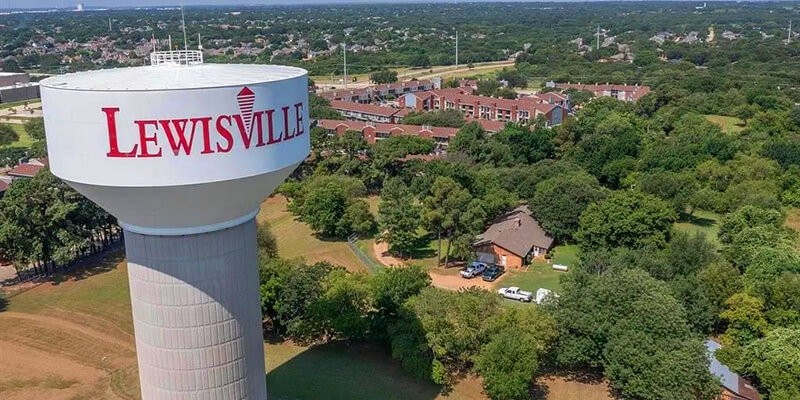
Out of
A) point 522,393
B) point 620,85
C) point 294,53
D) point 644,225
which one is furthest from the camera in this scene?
point 294,53

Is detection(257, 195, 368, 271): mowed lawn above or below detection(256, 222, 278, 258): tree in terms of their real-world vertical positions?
below

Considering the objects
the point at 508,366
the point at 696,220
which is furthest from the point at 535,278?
the point at 696,220

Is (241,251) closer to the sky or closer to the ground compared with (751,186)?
closer to the sky

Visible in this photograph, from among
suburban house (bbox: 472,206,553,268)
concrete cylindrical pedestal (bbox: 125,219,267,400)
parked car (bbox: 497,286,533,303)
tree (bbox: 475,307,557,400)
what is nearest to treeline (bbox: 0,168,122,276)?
concrete cylindrical pedestal (bbox: 125,219,267,400)

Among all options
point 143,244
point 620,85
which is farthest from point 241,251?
point 620,85

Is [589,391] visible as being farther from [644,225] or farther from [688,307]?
[644,225]

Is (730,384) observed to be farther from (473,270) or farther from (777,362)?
(473,270)

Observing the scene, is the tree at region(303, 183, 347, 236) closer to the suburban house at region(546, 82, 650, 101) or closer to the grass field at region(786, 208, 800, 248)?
the grass field at region(786, 208, 800, 248)
